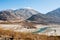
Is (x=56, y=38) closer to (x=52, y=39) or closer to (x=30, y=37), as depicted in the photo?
(x=52, y=39)

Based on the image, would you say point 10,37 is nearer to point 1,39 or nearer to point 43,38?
point 1,39

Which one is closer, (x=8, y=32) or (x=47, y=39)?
(x=47, y=39)

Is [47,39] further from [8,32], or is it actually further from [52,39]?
[8,32]

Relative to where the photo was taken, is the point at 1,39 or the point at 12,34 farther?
the point at 12,34

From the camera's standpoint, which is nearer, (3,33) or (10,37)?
(10,37)

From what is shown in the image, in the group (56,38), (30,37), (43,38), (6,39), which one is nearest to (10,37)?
(6,39)

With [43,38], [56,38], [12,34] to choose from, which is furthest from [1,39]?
[56,38]

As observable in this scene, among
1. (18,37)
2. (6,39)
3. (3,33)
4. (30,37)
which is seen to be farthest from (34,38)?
(3,33)

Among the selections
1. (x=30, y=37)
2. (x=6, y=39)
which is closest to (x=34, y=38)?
(x=30, y=37)
